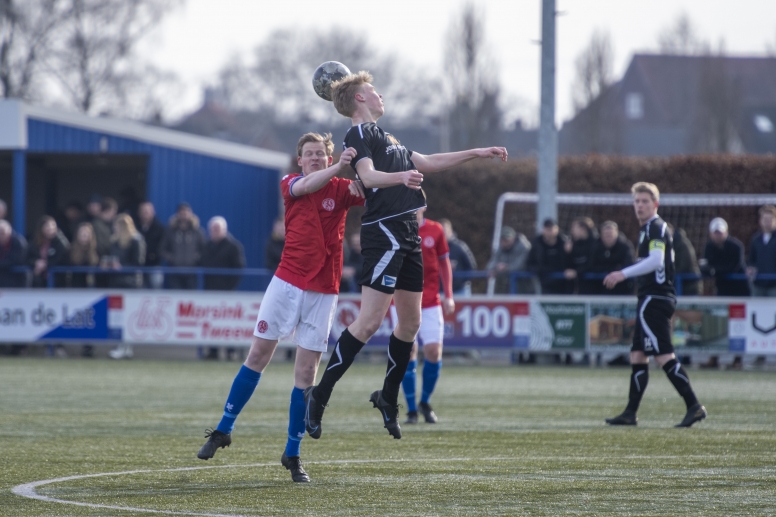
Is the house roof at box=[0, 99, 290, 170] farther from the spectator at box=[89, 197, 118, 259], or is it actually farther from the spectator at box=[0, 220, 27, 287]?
the spectator at box=[0, 220, 27, 287]

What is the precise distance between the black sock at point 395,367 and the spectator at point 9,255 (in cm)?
1352

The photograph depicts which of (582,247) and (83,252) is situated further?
(83,252)

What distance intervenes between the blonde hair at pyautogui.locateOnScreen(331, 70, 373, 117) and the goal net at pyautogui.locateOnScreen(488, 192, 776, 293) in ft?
53.3

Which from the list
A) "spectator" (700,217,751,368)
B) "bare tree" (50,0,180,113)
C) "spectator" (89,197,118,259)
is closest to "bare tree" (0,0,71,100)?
"bare tree" (50,0,180,113)

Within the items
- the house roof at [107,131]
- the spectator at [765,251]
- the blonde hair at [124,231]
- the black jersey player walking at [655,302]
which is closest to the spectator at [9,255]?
the blonde hair at [124,231]

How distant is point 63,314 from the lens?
1870cm

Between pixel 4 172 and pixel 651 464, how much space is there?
23.4m

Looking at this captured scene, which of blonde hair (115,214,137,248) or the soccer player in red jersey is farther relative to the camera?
blonde hair (115,214,137,248)

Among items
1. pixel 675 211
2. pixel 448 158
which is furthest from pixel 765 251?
pixel 448 158

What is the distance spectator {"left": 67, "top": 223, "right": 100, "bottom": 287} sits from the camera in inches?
750

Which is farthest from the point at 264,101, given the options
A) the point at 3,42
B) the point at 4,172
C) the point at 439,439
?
the point at 439,439

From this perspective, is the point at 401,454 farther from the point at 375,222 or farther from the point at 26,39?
the point at 26,39

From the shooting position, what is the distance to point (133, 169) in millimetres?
27516

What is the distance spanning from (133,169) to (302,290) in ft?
Answer: 71.5
